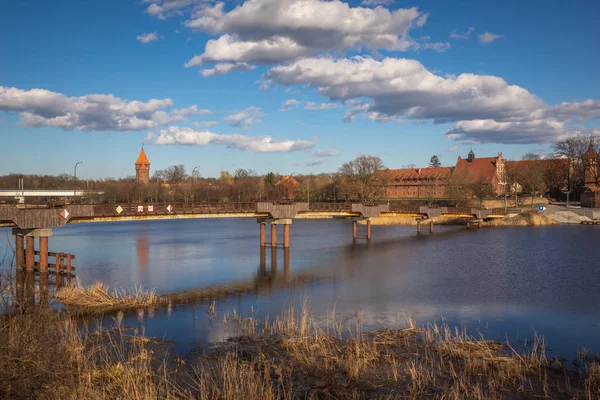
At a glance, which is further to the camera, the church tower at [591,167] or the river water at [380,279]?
the church tower at [591,167]

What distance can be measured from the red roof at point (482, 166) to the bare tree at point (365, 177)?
1169 inches

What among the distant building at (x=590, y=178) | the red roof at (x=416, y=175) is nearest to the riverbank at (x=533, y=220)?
the distant building at (x=590, y=178)

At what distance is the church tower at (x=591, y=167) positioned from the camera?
3989 inches

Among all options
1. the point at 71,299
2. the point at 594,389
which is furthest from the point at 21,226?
the point at 594,389

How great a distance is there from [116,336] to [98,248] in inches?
1379

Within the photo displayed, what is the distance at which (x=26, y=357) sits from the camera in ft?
30.5

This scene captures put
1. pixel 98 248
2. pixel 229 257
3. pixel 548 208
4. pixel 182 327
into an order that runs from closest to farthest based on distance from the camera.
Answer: pixel 182 327
pixel 229 257
pixel 98 248
pixel 548 208

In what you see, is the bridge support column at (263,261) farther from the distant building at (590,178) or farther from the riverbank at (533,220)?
the distant building at (590,178)

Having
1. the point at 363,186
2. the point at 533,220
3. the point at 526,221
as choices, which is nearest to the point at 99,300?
the point at 526,221

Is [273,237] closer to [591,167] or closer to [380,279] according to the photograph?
[380,279]

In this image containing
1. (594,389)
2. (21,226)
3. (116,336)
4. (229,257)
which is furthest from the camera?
(229,257)

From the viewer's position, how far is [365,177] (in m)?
111

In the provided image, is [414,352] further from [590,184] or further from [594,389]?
[590,184]

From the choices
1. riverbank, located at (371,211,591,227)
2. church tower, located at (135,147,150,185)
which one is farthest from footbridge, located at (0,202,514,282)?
church tower, located at (135,147,150,185)
